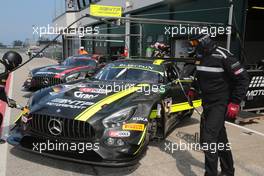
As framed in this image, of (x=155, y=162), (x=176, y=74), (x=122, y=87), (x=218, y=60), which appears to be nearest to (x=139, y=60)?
(x=176, y=74)

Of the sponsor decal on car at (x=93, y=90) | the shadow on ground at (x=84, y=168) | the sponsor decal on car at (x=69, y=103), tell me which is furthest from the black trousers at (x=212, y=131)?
the sponsor decal on car at (x=93, y=90)

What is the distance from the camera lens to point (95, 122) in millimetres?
4035

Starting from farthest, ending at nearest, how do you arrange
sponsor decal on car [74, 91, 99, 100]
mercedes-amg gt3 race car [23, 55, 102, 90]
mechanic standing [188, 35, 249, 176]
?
mercedes-amg gt3 race car [23, 55, 102, 90]
sponsor decal on car [74, 91, 99, 100]
mechanic standing [188, 35, 249, 176]

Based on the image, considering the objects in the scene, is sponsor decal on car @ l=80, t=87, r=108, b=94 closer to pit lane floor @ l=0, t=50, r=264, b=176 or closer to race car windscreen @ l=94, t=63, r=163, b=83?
race car windscreen @ l=94, t=63, r=163, b=83

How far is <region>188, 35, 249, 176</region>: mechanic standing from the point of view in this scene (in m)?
3.71

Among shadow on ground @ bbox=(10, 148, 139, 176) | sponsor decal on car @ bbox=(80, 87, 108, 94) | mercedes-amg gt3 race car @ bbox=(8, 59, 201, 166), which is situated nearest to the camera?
mercedes-amg gt3 race car @ bbox=(8, 59, 201, 166)

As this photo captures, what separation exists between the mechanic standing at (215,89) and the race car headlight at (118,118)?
3.18 ft

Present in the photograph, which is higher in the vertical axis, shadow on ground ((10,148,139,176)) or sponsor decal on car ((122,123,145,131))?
sponsor decal on car ((122,123,145,131))

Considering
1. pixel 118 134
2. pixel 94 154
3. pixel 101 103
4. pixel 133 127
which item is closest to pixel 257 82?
pixel 133 127

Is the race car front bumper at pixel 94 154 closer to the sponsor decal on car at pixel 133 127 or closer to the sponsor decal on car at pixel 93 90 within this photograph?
the sponsor decal on car at pixel 133 127

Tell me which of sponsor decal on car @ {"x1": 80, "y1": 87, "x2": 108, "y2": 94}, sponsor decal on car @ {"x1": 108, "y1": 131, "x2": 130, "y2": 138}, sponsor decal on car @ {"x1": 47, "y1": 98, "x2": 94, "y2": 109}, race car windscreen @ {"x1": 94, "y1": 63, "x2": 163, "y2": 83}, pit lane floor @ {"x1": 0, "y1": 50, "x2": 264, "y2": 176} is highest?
race car windscreen @ {"x1": 94, "y1": 63, "x2": 163, "y2": 83}

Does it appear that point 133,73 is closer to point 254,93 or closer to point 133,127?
point 133,127

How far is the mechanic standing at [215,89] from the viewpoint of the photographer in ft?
12.2

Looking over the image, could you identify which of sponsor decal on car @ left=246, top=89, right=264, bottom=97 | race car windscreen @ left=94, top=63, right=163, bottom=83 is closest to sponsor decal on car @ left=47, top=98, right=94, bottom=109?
race car windscreen @ left=94, top=63, right=163, bottom=83
